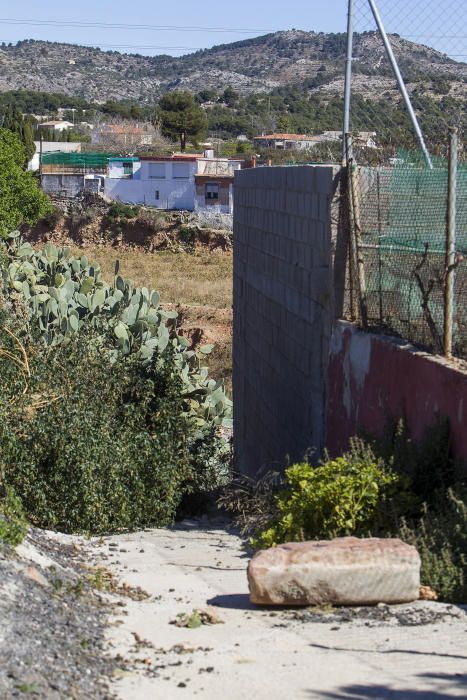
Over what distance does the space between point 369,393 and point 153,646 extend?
3.93m

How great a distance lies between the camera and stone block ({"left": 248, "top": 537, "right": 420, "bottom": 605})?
6.43 metres

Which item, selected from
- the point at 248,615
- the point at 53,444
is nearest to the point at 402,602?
the point at 248,615

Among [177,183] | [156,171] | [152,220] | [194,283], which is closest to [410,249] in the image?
[194,283]

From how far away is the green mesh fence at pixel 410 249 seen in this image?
8.59 meters

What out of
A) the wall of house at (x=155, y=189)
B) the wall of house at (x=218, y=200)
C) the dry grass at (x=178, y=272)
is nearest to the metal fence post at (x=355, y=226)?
the dry grass at (x=178, y=272)

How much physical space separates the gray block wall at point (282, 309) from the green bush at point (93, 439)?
49.5 inches

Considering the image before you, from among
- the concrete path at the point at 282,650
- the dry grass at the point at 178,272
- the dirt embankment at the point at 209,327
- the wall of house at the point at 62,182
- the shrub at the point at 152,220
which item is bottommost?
the dirt embankment at the point at 209,327

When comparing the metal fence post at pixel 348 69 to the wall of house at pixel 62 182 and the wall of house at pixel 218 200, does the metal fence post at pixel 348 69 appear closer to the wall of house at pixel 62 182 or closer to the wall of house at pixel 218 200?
the wall of house at pixel 218 200

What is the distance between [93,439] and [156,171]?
5820 centimetres

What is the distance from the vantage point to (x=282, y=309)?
12.2m

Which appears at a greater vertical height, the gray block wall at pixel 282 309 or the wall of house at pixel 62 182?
the wall of house at pixel 62 182

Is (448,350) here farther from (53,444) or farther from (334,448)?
(53,444)

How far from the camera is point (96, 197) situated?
64.1 metres

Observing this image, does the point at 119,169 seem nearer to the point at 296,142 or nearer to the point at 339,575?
the point at 296,142
